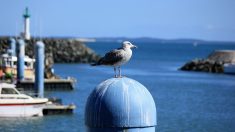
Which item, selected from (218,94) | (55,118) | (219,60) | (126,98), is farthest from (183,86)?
(126,98)

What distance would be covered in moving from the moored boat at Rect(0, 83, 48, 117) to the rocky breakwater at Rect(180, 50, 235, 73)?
6129 centimetres

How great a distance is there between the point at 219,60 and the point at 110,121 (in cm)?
9675

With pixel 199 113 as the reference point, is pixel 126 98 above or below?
above

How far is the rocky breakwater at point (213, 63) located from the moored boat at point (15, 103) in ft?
201

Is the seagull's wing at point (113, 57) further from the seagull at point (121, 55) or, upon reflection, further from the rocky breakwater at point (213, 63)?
the rocky breakwater at point (213, 63)

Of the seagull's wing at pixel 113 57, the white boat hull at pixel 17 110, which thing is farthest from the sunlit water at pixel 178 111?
the seagull's wing at pixel 113 57

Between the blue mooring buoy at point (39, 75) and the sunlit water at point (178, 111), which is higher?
the blue mooring buoy at point (39, 75)

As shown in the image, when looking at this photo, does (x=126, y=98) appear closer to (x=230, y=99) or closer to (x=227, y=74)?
(x=230, y=99)

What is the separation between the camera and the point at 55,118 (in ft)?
101

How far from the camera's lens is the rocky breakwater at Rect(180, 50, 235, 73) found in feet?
295

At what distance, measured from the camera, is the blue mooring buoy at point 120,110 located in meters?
5.80

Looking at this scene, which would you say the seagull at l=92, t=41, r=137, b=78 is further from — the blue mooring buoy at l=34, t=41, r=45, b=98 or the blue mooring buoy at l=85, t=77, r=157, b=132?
the blue mooring buoy at l=34, t=41, r=45, b=98

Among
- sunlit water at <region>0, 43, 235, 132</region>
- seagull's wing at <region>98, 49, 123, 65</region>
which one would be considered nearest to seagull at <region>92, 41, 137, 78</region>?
seagull's wing at <region>98, 49, 123, 65</region>

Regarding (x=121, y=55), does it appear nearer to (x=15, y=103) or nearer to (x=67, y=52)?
(x=15, y=103)
